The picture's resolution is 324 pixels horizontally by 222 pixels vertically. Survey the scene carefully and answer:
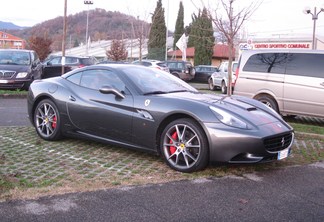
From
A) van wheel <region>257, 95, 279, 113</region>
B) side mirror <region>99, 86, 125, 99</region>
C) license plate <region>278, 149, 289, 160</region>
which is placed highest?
side mirror <region>99, 86, 125, 99</region>

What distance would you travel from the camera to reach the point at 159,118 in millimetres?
5199

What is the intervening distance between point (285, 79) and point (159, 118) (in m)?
5.11

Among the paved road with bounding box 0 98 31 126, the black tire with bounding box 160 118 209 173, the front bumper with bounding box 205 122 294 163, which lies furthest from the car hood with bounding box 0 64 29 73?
the front bumper with bounding box 205 122 294 163

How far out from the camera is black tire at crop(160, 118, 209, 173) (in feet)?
15.9

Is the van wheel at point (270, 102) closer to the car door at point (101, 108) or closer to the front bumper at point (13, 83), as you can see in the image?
the car door at point (101, 108)

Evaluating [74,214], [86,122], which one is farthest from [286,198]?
[86,122]

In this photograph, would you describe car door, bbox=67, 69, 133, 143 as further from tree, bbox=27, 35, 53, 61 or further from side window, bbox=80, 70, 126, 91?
tree, bbox=27, 35, 53, 61

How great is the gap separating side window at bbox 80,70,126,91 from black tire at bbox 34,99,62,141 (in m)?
0.68

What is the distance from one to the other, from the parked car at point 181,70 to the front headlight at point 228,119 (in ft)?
70.7

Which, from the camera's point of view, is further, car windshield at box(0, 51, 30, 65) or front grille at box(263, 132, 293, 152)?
car windshield at box(0, 51, 30, 65)

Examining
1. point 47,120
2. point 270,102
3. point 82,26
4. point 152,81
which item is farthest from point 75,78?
point 82,26

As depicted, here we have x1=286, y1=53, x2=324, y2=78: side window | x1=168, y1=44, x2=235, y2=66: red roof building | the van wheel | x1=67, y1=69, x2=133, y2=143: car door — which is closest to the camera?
x1=67, y1=69, x2=133, y2=143: car door

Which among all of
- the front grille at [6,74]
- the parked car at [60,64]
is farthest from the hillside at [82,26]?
the front grille at [6,74]

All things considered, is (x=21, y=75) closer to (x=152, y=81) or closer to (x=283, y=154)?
(x=152, y=81)
